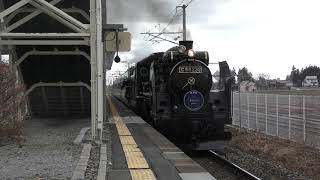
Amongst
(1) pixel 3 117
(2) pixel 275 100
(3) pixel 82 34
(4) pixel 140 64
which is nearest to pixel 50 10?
(3) pixel 82 34

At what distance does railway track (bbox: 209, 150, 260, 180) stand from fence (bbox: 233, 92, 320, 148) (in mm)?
3423

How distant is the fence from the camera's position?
56.2 ft

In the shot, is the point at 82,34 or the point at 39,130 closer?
the point at 82,34

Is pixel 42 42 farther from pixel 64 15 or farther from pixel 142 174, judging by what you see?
pixel 142 174

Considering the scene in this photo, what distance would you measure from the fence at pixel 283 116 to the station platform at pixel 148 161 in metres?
5.49

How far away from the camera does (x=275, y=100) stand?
20.9m

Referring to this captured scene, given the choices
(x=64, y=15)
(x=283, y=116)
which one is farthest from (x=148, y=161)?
(x=283, y=116)

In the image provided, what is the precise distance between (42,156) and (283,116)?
1176cm

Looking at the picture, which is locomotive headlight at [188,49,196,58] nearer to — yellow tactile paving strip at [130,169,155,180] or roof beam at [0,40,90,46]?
roof beam at [0,40,90,46]

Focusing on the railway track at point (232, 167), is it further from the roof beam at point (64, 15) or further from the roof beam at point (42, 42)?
the roof beam at point (64, 15)

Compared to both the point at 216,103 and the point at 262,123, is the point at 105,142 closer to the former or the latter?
the point at 216,103

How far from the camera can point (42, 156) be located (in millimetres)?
10305

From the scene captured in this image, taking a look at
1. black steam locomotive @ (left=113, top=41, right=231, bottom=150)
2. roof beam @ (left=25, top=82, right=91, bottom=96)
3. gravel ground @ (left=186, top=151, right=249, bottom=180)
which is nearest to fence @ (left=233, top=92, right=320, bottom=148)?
black steam locomotive @ (left=113, top=41, right=231, bottom=150)

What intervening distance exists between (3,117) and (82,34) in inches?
115
